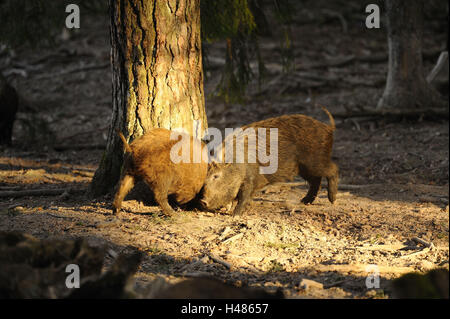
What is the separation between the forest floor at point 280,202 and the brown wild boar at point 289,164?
0.86 feet

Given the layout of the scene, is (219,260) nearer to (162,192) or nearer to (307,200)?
(162,192)


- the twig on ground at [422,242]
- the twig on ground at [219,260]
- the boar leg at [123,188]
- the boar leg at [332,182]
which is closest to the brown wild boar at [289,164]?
the boar leg at [332,182]

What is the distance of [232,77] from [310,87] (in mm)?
4250

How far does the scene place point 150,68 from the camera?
5020 mm

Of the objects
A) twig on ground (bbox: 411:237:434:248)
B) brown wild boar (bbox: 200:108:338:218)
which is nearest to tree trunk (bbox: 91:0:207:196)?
brown wild boar (bbox: 200:108:338:218)

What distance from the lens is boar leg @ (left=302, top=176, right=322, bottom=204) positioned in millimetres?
5582

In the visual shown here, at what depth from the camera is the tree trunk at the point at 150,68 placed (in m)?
4.94

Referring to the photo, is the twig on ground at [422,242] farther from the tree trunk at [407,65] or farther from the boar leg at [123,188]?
the tree trunk at [407,65]

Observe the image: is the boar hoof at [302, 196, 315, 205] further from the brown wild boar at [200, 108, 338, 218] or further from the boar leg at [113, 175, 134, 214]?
the boar leg at [113, 175, 134, 214]

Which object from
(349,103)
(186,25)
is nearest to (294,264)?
(186,25)

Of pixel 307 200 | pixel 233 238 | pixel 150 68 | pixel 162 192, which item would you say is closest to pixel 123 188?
pixel 162 192
